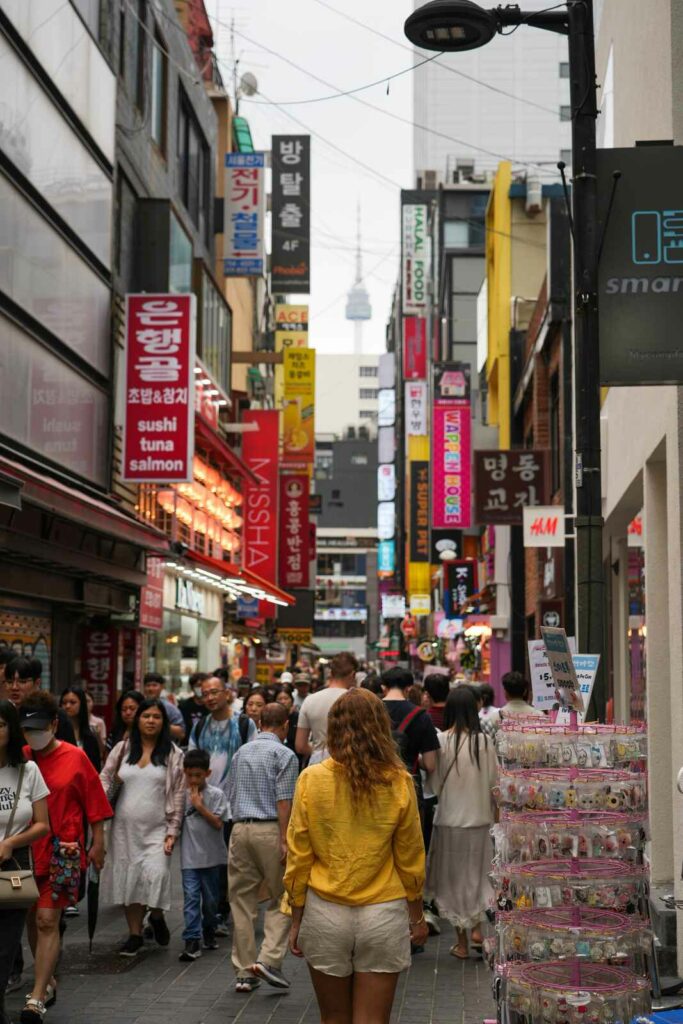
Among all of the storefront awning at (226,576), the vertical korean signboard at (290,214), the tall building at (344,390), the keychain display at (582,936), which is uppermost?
the tall building at (344,390)

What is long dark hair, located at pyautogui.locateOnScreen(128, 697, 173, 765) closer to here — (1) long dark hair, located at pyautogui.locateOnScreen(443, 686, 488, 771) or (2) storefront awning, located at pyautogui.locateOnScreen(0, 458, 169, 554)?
(1) long dark hair, located at pyautogui.locateOnScreen(443, 686, 488, 771)

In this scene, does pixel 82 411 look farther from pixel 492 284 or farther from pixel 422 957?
pixel 492 284

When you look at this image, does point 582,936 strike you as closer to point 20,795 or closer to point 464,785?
point 20,795

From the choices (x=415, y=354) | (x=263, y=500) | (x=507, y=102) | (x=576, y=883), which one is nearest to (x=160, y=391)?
(x=576, y=883)

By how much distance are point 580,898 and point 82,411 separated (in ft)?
50.5

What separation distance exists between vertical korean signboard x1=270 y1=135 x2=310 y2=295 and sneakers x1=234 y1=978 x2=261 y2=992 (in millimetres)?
36442

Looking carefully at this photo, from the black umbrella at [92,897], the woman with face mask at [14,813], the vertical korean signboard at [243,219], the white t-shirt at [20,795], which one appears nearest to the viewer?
the woman with face mask at [14,813]

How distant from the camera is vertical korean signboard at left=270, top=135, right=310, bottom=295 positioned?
44375 mm

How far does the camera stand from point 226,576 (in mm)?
29000

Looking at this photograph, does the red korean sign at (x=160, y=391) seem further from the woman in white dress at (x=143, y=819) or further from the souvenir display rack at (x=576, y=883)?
the souvenir display rack at (x=576, y=883)

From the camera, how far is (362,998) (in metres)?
5.84

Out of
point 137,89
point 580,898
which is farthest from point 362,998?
point 137,89

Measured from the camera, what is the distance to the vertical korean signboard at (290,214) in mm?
44375

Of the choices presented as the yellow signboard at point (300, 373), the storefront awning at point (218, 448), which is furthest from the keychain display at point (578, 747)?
the yellow signboard at point (300, 373)
